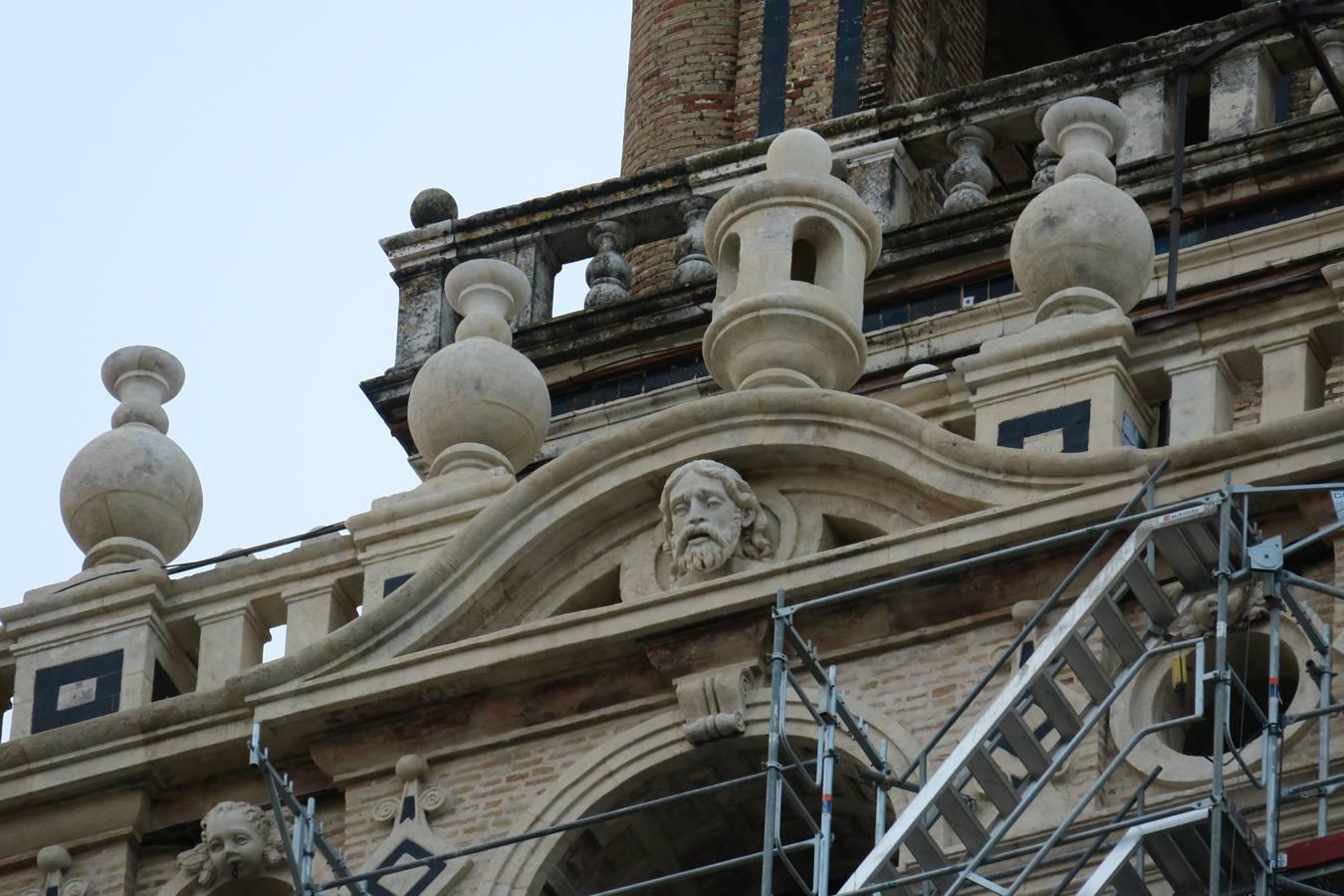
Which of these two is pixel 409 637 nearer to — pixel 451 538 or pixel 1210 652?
pixel 451 538

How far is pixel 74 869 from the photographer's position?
2744cm

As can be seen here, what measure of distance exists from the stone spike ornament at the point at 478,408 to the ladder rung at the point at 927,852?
4.85 metres

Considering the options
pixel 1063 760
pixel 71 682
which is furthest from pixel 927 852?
pixel 71 682

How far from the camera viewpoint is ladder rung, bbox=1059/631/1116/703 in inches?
967

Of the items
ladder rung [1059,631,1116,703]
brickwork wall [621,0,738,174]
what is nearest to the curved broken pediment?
ladder rung [1059,631,1116,703]

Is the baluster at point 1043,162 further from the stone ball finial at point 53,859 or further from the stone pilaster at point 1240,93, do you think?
the stone ball finial at point 53,859

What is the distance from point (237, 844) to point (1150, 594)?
4732mm

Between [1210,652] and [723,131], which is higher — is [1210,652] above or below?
below

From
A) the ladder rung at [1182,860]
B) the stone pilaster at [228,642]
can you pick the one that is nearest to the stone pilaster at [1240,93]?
the stone pilaster at [228,642]

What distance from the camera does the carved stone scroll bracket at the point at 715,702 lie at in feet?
85.6

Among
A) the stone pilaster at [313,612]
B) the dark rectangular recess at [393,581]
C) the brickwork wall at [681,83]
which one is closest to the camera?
the dark rectangular recess at [393,581]

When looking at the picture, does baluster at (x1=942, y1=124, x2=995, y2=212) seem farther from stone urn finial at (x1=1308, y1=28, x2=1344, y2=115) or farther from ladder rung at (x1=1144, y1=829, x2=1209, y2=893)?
ladder rung at (x1=1144, y1=829, x2=1209, y2=893)

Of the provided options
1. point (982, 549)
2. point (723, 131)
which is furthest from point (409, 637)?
point (723, 131)

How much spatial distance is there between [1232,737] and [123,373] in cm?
684
